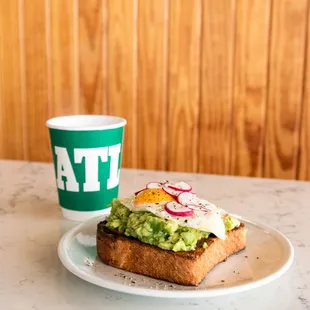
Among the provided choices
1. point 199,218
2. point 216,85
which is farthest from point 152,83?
point 199,218

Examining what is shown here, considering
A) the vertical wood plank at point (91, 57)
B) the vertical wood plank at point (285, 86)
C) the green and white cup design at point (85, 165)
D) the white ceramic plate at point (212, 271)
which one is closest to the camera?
the white ceramic plate at point (212, 271)

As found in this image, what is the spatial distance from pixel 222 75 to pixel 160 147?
1.01 feet

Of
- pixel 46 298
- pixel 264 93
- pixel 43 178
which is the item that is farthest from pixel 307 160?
pixel 46 298

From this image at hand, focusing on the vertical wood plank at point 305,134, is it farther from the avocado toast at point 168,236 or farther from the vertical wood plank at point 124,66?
the avocado toast at point 168,236

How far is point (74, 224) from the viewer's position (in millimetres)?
1090

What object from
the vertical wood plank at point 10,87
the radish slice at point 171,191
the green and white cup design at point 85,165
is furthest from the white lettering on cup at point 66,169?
the vertical wood plank at point 10,87

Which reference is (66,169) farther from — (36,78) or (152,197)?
(36,78)

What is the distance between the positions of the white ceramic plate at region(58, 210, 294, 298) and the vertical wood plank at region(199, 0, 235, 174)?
2.62 feet

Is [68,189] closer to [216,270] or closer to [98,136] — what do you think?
[98,136]

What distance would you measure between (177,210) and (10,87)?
47.4 inches

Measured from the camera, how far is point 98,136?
1071 millimetres

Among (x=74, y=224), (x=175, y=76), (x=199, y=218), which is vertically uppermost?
(x=175, y=76)

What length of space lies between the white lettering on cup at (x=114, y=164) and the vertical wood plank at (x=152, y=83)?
0.70 metres

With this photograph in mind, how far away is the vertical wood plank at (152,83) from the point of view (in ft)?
5.70
